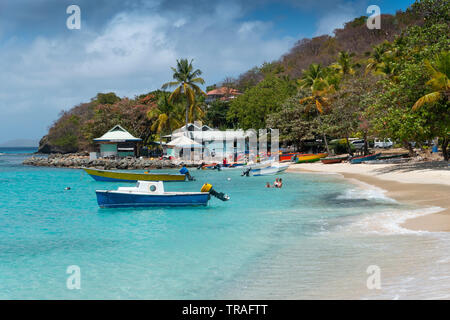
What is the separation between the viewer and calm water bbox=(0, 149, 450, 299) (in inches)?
330

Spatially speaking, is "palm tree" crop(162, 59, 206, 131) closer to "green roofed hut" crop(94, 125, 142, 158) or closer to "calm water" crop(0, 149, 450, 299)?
"green roofed hut" crop(94, 125, 142, 158)

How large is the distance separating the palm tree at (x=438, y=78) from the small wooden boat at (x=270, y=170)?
1337 centimetres

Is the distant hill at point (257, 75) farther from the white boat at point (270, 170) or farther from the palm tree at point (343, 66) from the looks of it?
the white boat at point (270, 170)

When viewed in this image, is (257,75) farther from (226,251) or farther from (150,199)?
(226,251)

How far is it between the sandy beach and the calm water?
96cm

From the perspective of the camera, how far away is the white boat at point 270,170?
34.6 meters

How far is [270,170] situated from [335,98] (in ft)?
45.5

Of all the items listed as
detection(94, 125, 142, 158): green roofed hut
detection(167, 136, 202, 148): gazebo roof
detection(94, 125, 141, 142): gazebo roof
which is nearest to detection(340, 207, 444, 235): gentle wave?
detection(167, 136, 202, 148): gazebo roof

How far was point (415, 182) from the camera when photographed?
23469 mm

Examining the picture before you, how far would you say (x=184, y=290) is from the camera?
859cm

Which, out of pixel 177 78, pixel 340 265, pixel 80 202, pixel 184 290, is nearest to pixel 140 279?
pixel 184 290

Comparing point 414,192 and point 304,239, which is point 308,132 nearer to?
point 414,192
